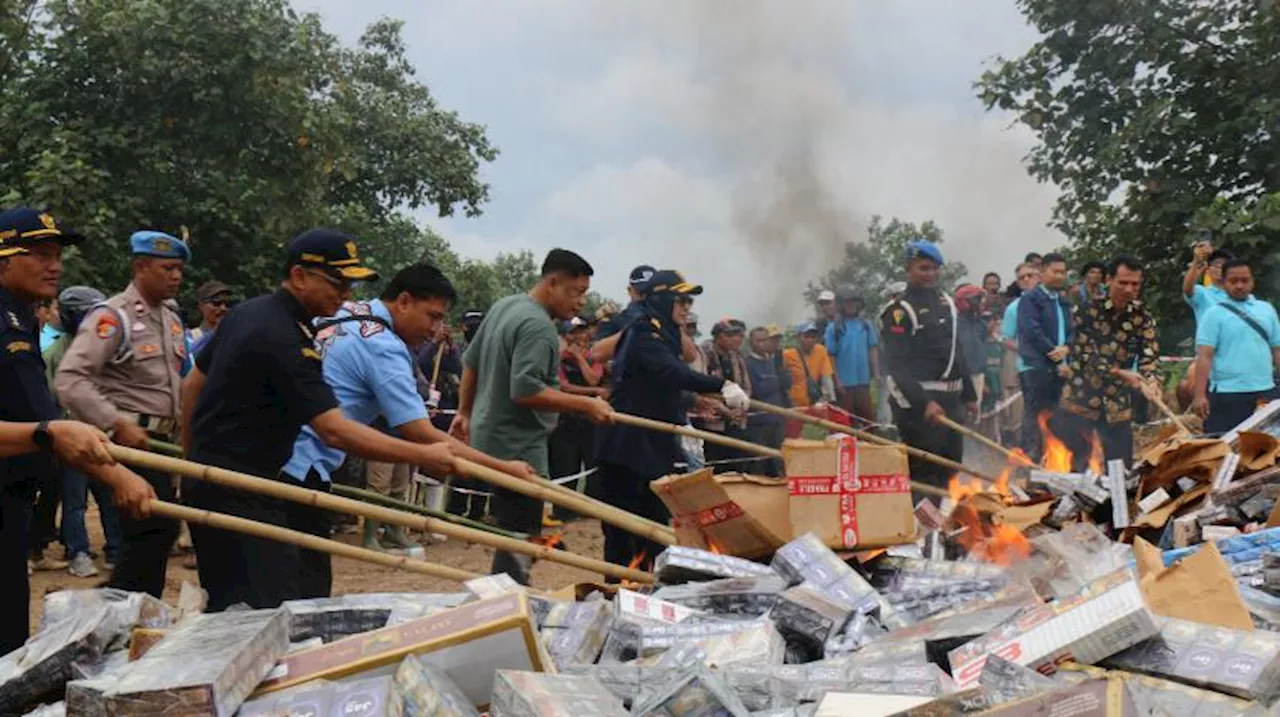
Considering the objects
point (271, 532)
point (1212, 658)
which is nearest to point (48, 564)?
point (271, 532)

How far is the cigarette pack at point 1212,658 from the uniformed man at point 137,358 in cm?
399

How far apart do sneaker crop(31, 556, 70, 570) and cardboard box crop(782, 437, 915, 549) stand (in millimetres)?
4981

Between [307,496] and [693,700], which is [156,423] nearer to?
[307,496]

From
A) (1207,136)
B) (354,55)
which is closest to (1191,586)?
(1207,136)

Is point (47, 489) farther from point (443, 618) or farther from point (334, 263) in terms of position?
point (443, 618)

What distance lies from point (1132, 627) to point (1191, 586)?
60cm

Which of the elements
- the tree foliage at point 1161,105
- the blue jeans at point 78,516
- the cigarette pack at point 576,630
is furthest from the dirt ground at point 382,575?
the tree foliage at point 1161,105

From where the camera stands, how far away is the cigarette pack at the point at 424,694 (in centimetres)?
281

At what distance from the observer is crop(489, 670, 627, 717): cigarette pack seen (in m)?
2.76

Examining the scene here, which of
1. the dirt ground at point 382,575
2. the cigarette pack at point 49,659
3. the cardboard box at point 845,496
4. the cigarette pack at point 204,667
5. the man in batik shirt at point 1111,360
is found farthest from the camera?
the man in batik shirt at point 1111,360

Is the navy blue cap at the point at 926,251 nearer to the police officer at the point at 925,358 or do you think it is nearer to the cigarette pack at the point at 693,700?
the police officer at the point at 925,358

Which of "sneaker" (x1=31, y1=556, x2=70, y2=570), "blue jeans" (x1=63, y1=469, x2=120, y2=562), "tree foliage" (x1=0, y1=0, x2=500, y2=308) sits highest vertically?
"tree foliage" (x1=0, y1=0, x2=500, y2=308)

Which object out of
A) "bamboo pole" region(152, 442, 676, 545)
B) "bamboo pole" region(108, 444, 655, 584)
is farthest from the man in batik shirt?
"bamboo pole" region(108, 444, 655, 584)

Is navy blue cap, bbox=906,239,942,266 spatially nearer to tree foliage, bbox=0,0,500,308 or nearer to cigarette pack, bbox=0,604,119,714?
cigarette pack, bbox=0,604,119,714
